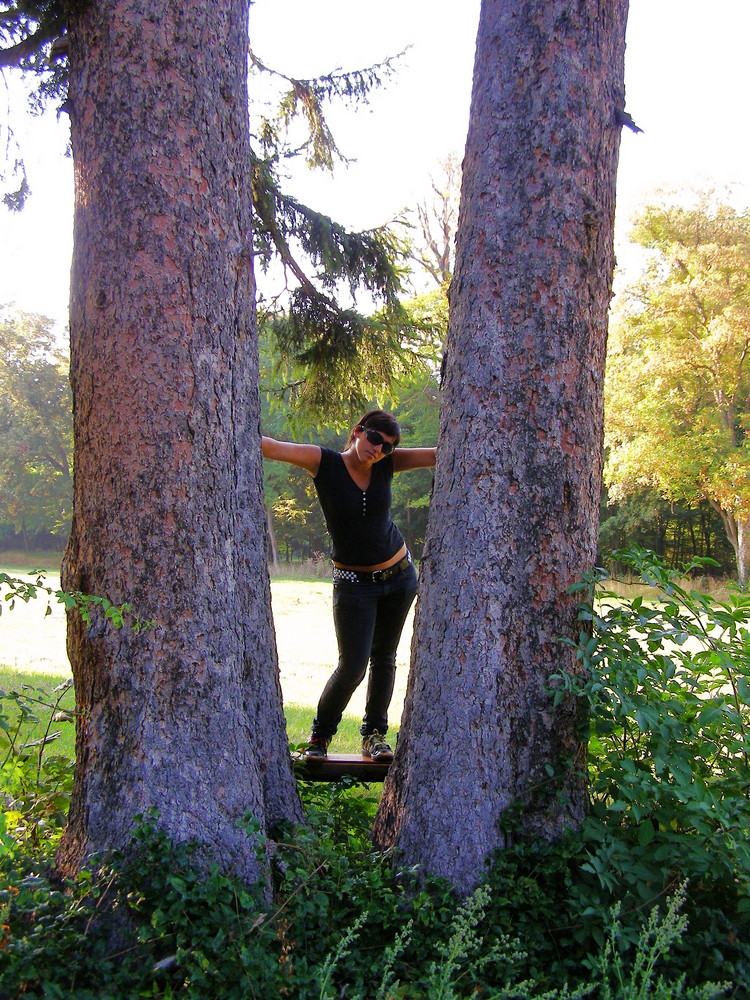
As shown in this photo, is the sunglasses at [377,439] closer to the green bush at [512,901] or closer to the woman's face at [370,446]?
the woman's face at [370,446]

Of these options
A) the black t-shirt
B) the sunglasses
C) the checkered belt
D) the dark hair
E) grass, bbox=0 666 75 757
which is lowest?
grass, bbox=0 666 75 757

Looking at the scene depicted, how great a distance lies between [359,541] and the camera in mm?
3828

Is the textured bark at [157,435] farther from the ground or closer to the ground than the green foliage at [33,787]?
farther from the ground

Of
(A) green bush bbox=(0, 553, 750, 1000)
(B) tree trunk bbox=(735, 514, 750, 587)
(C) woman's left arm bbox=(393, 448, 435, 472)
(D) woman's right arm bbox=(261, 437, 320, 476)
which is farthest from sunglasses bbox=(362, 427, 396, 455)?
(B) tree trunk bbox=(735, 514, 750, 587)

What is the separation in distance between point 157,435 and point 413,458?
161 cm

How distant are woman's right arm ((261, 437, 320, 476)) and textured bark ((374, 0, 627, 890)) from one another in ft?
2.94

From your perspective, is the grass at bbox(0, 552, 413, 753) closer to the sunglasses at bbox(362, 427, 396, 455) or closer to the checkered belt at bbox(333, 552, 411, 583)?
the checkered belt at bbox(333, 552, 411, 583)

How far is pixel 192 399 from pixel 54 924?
1797 mm

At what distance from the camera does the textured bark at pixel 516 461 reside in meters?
2.77

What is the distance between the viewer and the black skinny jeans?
3.80 m

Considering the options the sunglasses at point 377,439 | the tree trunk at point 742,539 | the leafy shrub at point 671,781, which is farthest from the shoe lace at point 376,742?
the tree trunk at point 742,539

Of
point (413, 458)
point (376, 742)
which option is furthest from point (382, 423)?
point (376, 742)

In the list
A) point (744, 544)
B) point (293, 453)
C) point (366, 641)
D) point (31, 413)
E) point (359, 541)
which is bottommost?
point (744, 544)

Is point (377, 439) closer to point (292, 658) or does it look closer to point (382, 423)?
point (382, 423)
